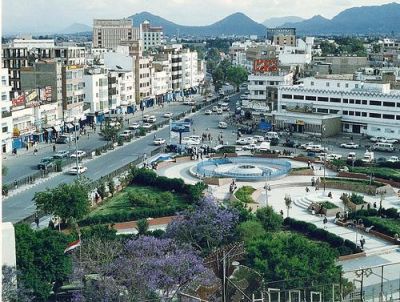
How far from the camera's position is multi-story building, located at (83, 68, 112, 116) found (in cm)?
4941

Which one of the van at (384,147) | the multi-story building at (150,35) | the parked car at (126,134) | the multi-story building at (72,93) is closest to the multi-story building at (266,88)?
the parked car at (126,134)

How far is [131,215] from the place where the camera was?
78.9 feet

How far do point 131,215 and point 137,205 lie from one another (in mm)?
2536

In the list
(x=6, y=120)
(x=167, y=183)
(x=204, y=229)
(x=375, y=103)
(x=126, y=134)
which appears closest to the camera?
(x=204, y=229)

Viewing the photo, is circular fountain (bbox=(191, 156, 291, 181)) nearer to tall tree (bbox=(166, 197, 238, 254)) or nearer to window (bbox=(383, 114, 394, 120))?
window (bbox=(383, 114, 394, 120))

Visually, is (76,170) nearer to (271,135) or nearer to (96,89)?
(271,135)

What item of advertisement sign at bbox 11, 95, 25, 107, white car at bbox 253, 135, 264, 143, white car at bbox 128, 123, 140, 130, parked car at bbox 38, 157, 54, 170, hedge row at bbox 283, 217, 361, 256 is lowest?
hedge row at bbox 283, 217, 361, 256

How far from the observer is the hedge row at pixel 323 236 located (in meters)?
20.6

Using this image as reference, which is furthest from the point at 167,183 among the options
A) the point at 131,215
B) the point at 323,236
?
the point at 323,236

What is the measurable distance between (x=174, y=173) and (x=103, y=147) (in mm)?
8139

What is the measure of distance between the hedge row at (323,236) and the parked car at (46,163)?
47.6ft

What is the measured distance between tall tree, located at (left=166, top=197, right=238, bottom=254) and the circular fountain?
1119 cm

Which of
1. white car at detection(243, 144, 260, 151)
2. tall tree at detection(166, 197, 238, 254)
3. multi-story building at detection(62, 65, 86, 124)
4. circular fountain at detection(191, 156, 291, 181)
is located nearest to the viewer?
tall tree at detection(166, 197, 238, 254)

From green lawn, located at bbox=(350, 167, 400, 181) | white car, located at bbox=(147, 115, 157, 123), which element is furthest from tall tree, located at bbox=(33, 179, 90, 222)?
white car, located at bbox=(147, 115, 157, 123)
